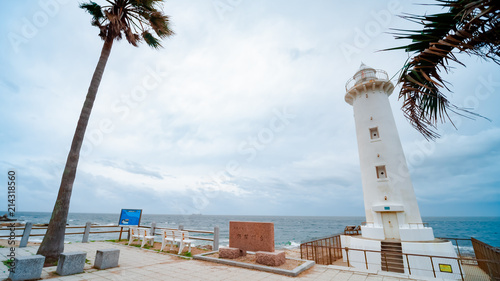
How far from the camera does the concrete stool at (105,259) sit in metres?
7.31

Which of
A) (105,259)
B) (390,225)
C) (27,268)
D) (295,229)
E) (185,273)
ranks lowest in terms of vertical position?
(295,229)

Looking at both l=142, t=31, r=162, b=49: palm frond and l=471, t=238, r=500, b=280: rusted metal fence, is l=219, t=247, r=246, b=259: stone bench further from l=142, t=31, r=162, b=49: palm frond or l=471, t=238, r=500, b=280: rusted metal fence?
l=142, t=31, r=162, b=49: palm frond

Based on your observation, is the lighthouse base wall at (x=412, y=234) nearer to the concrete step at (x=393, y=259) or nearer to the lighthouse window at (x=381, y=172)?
the concrete step at (x=393, y=259)

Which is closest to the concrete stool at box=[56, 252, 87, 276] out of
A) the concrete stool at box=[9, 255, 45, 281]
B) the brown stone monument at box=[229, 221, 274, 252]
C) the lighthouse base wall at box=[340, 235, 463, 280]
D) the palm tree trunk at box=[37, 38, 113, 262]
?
the concrete stool at box=[9, 255, 45, 281]

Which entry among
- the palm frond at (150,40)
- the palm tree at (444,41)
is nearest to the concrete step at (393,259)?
the palm tree at (444,41)

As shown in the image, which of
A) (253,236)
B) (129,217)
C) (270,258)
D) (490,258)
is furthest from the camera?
(129,217)

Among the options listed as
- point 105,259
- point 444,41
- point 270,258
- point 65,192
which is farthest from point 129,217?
point 444,41

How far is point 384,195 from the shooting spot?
54.0 ft

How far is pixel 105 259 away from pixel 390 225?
1730 centimetres

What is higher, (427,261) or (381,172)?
(381,172)

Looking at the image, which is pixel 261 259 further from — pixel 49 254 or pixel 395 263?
pixel 395 263

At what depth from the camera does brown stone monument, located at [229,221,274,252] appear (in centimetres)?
909

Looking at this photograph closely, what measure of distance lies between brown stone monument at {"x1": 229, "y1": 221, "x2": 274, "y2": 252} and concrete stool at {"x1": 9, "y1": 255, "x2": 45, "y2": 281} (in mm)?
6382

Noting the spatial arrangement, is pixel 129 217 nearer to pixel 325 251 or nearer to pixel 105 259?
pixel 105 259
